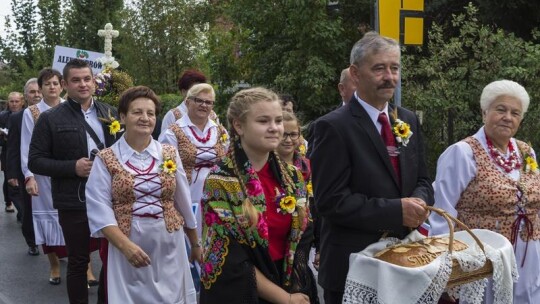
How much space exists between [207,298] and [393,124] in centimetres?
128

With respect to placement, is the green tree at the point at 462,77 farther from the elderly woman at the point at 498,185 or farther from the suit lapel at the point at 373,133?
the suit lapel at the point at 373,133

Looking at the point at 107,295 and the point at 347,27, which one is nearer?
the point at 107,295

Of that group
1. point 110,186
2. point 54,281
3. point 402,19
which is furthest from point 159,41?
point 110,186

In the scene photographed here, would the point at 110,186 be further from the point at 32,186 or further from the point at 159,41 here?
the point at 159,41

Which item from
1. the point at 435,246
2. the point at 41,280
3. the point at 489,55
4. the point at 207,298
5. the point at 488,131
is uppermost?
the point at 489,55

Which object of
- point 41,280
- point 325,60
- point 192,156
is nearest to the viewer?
point 192,156

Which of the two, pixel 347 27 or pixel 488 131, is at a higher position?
pixel 347 27

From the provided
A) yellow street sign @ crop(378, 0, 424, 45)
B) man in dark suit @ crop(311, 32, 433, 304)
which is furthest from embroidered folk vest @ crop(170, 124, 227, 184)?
man in dark suit @ crop(311, 32, 433, 304)

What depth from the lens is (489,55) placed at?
9961 mm

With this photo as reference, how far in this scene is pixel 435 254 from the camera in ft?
11.0

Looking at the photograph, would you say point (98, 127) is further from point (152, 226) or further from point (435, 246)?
point (435, 246)

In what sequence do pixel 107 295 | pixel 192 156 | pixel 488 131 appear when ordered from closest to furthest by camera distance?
pixel 488 131, pixel 107 295, pixel 192 156

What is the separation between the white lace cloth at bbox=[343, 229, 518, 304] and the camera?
3.27 m

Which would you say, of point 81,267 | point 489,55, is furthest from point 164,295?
point 489,55
